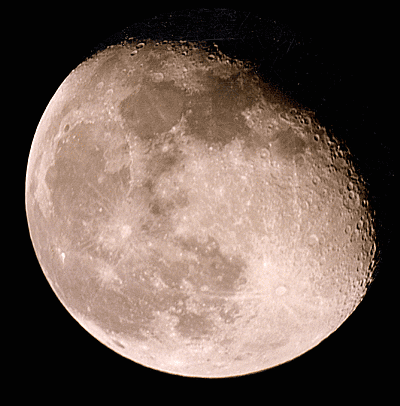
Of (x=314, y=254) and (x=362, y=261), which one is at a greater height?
(x=362, y=261)

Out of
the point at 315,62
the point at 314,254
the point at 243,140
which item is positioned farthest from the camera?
the point at 315,62

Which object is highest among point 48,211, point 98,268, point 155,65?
point 155,65

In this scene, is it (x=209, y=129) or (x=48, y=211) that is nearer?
(x=209, y=129)

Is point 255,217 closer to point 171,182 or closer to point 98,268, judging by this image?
point 171,182

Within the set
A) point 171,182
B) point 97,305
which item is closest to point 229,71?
point 171,182

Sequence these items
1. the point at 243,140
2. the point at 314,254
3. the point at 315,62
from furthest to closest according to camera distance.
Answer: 1. the point at 315,62
2. the point at 314,254
3. the point at 243,140

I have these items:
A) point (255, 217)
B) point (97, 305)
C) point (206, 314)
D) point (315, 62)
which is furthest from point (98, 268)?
point (315, 62)

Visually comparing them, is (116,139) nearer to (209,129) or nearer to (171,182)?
(171,182)
